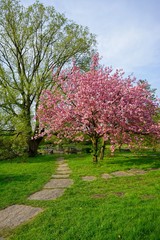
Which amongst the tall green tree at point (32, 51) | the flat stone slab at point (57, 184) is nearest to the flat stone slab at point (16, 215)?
the flat stone slab at point (57, 184)

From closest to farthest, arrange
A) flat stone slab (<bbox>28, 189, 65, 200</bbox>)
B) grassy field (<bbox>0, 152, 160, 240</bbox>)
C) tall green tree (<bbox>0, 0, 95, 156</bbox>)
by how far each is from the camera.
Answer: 1. grassy field (<bbox>0, 152, 160, 240</bbox>)
2. flat stone slab (<bbox>28, 189, 65, 200</bbox>)
3. tall green tree (<bbox>0, 0, 95, 156</bbox>)

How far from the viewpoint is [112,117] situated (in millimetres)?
10984

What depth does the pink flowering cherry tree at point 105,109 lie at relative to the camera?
11.1 meters

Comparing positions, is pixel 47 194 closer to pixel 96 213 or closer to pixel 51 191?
pixel 51 191

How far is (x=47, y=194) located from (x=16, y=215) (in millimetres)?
1596

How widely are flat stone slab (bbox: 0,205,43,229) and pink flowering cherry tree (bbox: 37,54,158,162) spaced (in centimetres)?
655

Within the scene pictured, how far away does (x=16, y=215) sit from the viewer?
4.76 meters

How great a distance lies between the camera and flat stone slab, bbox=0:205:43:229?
4.35 m

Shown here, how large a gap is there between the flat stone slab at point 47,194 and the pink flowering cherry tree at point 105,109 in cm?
511

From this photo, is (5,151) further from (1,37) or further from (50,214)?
(50,214)

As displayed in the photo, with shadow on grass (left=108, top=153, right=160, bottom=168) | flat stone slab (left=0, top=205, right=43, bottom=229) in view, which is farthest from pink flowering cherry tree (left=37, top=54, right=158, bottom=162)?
flat stone slab (left=0, top=205, right=43, bottom=229)

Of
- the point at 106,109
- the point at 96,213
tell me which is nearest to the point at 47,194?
the point at 96,213

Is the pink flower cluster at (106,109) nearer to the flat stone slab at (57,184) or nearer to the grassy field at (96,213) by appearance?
the flat stone slab at (57,184)

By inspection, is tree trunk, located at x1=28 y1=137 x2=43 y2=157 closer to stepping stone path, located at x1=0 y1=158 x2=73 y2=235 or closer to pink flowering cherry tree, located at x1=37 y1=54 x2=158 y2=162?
pink flowering cherry tree, located at x1=37 y1=54 x2=158 y2=162
